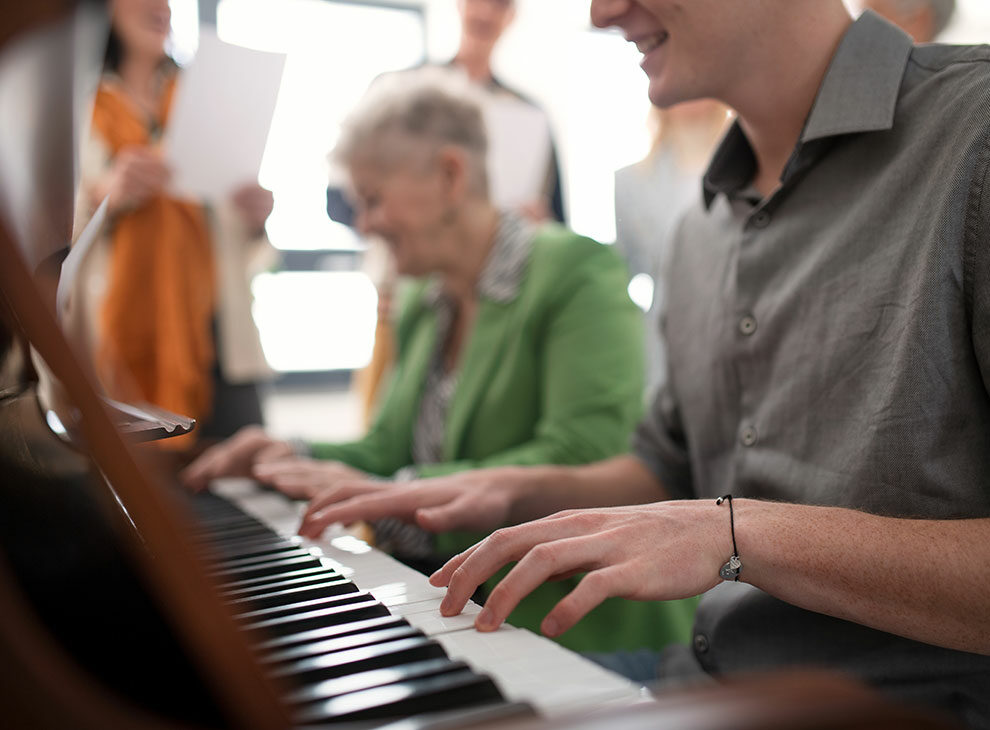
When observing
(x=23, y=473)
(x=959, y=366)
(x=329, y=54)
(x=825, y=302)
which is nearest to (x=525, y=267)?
(x=825, y=302)

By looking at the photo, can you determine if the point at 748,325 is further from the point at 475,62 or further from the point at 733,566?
the point at 475,62

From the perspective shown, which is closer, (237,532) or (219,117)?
(237,532)

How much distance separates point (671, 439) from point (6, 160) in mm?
792

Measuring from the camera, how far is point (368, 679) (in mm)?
460

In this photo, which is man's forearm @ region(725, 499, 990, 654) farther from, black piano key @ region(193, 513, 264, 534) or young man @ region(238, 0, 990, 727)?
black piano key @ region(193, 513, 264, 534)

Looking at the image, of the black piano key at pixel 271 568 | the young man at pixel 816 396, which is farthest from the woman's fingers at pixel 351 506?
the black piano key at pixel 271 568

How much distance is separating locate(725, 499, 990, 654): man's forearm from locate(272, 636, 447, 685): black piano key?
9.6 inches

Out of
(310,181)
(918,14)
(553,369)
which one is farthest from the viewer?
(310,181)

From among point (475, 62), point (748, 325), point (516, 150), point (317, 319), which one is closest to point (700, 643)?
point (748, 325)

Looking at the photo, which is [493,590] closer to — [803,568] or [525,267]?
[803,568]

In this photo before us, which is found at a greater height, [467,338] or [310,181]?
[310,181]

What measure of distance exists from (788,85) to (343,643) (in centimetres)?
67

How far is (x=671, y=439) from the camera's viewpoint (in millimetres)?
1058

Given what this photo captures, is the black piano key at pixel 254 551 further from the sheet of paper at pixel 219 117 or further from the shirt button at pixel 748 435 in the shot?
the sheet of paper at pixel 219 117
